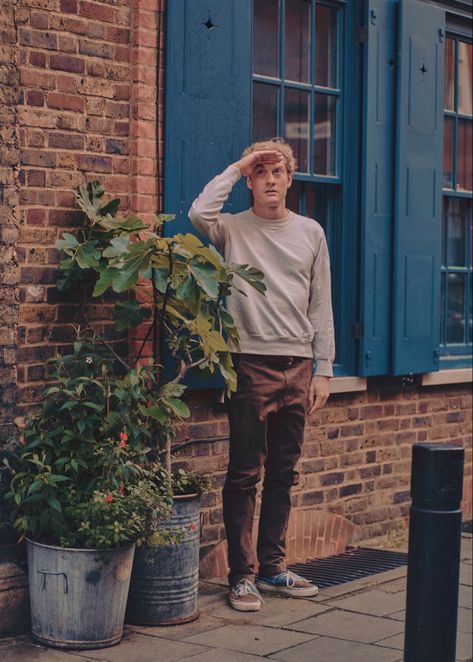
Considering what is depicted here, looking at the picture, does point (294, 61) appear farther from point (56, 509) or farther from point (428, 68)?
point (56, 509)

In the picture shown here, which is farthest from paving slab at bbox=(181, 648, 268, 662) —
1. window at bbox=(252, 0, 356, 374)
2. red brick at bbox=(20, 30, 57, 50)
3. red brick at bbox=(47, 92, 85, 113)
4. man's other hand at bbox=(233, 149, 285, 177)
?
red brick at bbox=(20, 30, 57, 50)

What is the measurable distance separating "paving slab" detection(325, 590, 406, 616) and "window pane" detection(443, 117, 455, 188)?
10.2 feet

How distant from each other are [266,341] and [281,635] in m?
1.37

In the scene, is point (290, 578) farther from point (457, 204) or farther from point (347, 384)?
point (457, 204)

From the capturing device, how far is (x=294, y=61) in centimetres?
A: 725

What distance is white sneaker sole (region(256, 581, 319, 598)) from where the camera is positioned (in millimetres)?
6246

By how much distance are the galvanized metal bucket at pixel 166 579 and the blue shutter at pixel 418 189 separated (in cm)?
238

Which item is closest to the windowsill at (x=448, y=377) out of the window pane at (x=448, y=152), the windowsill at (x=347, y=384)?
the windowsill at (x=347, y=384)

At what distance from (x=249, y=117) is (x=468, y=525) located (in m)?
3.34

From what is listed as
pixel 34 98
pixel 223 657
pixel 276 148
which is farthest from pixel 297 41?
pixel 223 657

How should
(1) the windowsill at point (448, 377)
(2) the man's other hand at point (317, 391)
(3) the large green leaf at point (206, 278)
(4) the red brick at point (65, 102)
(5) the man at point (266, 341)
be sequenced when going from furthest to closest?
(1) the windowsill at point (448, 377) → (2) the man's other hand at point (317, 391) → (5) the man at point (266, 341) → (4) the red brick at point (65, 102) → (3) the large green leaf at point (206, 278)

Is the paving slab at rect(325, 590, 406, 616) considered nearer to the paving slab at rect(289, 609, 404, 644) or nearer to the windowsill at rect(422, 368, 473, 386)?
the paving slab at rect(289, 609, 404, 644)

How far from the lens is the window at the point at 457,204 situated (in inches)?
333

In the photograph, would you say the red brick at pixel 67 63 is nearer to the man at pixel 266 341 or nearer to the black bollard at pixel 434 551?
the man at pixel 266 341
